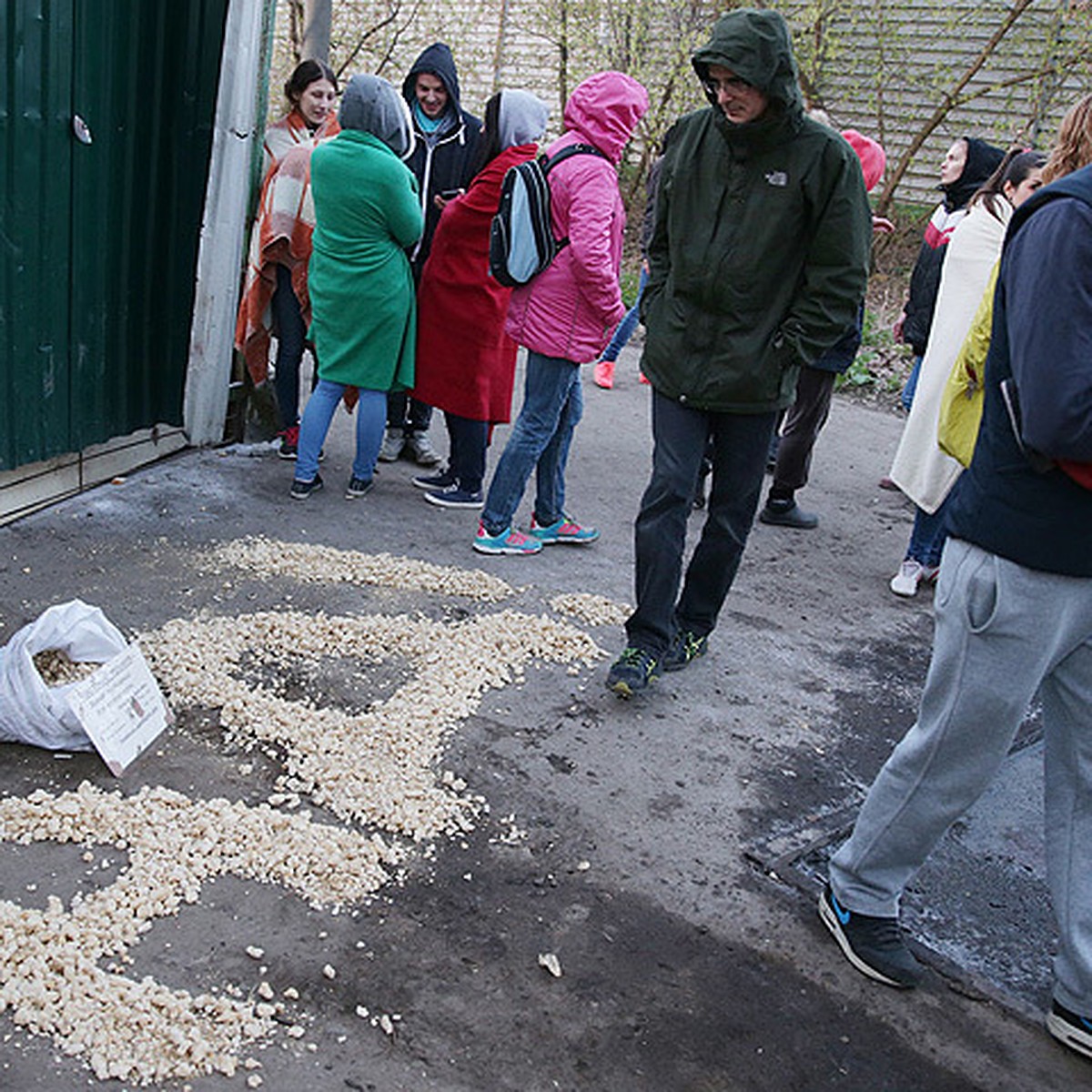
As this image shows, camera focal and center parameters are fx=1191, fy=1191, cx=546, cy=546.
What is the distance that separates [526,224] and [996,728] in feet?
9.91

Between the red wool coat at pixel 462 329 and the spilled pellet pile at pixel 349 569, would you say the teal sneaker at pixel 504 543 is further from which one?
the red wool coat at pixel 462 329

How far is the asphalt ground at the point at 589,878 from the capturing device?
8.46 ft

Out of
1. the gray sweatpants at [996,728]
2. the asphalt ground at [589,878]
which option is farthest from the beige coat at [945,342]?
the gray sweatpants at [996,728]

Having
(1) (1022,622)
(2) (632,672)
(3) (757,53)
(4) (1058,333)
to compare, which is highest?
(3) (757,53)

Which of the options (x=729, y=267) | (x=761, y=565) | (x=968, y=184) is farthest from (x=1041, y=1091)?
(x=968, y=184)

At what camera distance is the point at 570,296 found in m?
4.99

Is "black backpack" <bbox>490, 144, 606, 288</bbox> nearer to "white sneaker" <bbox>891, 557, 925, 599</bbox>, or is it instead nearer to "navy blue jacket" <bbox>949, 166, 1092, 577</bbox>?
"white sneaker" <bbox>891, 557, 925, 599</bbox>

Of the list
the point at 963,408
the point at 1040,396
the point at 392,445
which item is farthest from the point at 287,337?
the point at 1040,396

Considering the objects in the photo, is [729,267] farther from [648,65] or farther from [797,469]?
[648,65]

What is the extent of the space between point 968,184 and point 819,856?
3.93 metres

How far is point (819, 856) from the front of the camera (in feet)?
11.2

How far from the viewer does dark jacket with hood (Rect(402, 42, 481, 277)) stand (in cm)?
594

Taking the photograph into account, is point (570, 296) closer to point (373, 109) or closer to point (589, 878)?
point (373, 109)

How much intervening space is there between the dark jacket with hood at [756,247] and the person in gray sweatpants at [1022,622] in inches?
51.3
